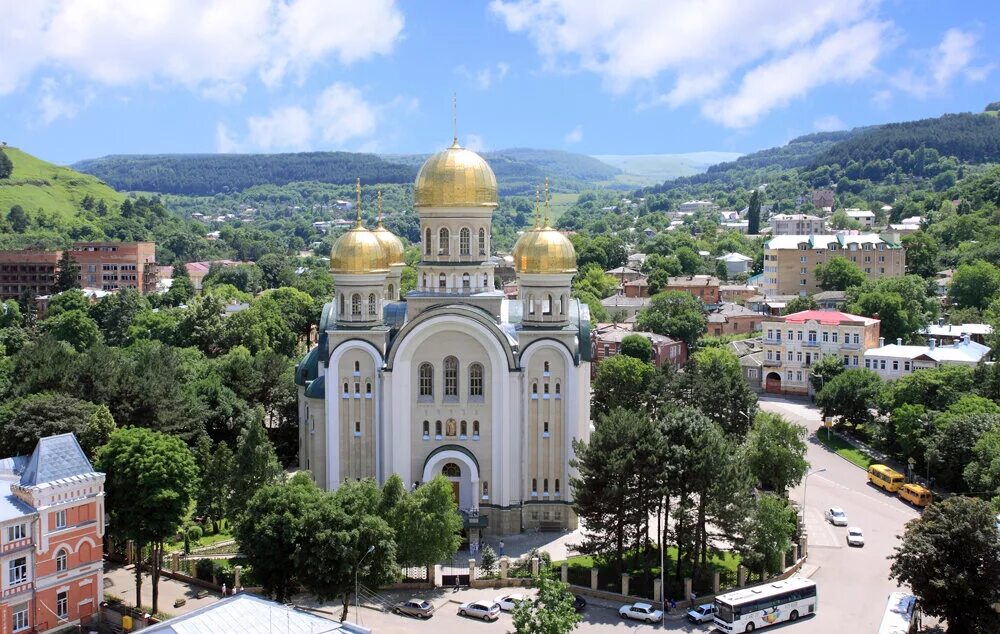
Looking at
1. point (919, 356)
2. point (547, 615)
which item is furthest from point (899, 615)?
point (919, 356)

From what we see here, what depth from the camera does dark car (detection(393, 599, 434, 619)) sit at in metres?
37.5

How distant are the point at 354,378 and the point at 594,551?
42.3 feet

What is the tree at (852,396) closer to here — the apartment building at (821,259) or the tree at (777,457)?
the tree at (777,457)

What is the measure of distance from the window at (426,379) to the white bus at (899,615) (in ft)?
64.6

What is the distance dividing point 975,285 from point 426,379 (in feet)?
214

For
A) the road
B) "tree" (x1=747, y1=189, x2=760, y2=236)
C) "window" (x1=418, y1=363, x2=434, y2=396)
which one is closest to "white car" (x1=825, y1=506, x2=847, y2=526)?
the road

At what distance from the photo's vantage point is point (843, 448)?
62.2 meters

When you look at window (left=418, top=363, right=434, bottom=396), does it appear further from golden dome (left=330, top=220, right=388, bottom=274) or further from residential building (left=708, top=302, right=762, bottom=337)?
residential building (left=708, top=302, right=762, bottom=337)

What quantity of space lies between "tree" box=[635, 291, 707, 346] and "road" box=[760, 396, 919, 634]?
24229mm

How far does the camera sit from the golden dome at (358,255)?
46094 millimetres

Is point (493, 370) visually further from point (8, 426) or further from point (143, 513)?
point (8, 426)

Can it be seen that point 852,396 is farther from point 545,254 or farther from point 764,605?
point 764,605

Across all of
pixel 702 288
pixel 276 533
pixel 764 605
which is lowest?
pixel 764 605

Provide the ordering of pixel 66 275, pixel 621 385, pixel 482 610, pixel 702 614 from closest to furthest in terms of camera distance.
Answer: pixel 702 614 < pixel 482 610 < pixel 621 385 < pixel 66 275
